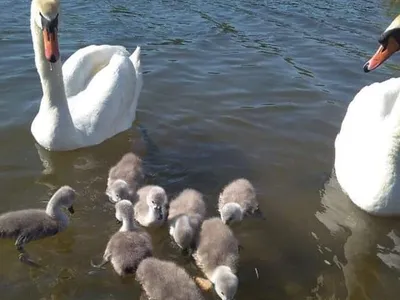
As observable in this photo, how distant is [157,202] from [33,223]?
48.3 inches

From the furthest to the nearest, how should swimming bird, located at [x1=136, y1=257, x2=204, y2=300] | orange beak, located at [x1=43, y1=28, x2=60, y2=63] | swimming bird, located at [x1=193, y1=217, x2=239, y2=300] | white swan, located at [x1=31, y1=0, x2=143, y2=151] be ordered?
white swan, located at [x1=31, y1=0, x2=143, y2=151] < orange beak, located at [x1=43, y1=28, x2=60, y2=63] < swimming bird, located at [x1=193, y1=217, x2=239, y2=300] < swimming bird, located at [x1=136, y1=257, x2=204, y2=300]

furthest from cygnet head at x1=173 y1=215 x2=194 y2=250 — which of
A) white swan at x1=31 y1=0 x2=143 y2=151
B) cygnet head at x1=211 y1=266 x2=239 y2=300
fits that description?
white swan at x1=31 y1=0 x2=143 y2=151

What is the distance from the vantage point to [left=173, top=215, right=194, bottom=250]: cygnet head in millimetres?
6281

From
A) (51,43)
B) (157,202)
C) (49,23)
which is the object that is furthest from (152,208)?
(49,23)

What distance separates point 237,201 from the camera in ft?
22.9

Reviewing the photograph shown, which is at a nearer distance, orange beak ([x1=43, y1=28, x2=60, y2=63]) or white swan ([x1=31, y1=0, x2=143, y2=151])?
orange beak ([x1=43, y1=28, x2=60, y2=63])

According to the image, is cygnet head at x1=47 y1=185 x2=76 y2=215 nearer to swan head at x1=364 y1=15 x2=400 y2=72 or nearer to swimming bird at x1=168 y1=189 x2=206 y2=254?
swimming bird at x1=168 y1=189 x2=206 y2=254

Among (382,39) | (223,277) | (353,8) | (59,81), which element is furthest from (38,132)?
(353,8)

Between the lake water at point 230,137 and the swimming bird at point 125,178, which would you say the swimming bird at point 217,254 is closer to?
the lake water at point 230,137

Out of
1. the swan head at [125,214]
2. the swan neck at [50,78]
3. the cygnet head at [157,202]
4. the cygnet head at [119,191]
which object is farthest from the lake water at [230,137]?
the swan neck at [50,78]

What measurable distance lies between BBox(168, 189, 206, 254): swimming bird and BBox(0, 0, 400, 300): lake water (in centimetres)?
20

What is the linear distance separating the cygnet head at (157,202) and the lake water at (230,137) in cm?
29

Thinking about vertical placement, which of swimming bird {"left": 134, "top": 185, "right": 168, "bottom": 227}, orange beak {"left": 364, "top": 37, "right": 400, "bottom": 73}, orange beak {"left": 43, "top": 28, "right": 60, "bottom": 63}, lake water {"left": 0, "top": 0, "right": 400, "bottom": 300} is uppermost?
orange beak {"left": 364, "top": 37, "right": 400, "bottom": 73}

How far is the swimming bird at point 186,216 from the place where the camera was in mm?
6309
